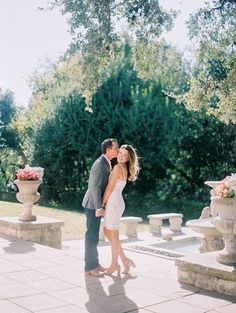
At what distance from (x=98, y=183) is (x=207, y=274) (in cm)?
198

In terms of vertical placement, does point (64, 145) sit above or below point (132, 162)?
above

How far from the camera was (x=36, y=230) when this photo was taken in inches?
362

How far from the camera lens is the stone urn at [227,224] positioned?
18.5 ft

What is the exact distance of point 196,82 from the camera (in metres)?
12.5

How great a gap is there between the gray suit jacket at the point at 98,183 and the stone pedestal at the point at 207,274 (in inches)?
57.5

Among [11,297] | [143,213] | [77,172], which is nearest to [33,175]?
[11,297]

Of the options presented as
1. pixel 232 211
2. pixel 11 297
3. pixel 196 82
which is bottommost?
pixel 11 297

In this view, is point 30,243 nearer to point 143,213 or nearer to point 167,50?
point 143,213

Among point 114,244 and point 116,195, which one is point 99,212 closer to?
point 116,195

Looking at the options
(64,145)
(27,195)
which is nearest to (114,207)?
(27,195)

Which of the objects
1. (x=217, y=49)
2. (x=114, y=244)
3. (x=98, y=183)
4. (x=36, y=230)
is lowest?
(x=36, y=230)

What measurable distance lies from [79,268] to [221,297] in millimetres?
2320

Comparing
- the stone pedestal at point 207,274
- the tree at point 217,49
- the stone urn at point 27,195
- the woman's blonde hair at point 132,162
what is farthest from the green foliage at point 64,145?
the stone pedestal at point 207,274

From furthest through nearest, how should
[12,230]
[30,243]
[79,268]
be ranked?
[12,230]
[30,243]
[79,268]
